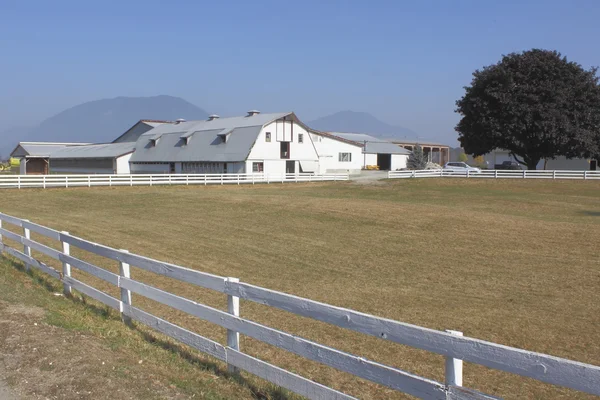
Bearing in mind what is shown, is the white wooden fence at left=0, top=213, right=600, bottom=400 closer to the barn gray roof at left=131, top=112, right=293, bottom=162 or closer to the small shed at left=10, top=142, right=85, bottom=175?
the barn gray roof at left=131, top=112, right=293, bottom=162

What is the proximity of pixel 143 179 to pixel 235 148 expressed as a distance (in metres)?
14.1

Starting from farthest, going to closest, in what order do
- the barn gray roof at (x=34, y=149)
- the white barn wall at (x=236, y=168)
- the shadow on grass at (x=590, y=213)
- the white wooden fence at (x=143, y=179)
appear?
the barn gray roof at (x=34, y=149), the white barn wall at (x=236, y=168), the white wooden fence at (x=143, y=179), the shadow on grass at (x=590, y=213)

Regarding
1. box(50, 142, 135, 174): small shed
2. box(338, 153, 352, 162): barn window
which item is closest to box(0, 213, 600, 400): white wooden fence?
box(50, 142, 135, 174): small shed

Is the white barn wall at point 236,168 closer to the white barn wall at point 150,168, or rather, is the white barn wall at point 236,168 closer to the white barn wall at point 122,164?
the white barn wall at point 150,168

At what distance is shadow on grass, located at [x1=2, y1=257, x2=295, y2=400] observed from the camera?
553cm

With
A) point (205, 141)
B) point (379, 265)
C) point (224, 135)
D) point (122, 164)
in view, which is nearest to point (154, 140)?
point (122, 164)

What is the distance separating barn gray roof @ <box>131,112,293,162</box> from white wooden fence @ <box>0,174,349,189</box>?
5913mm

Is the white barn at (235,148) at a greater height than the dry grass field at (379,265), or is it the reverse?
the white barn at (235,148)

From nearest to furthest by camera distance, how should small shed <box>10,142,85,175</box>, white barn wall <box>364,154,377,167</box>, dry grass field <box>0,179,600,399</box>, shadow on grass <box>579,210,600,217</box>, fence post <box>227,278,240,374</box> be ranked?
fence post <box>227,278,240,374</box>
dry grass field <box>0,179,600,399</box>
shadow on grass <box>579,210,600,217</box>
white barn wall <box>364,154,377,167</box>
small shed <box>10,142,85,175</box>

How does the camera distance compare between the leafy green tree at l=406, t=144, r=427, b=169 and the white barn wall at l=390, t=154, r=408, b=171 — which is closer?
the leafy green tree at l=406, t=144, r=427, b=169

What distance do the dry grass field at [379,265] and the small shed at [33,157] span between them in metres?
53.7

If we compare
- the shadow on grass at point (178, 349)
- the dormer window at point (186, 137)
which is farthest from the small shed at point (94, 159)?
the shadow on grass at point (178, 349)

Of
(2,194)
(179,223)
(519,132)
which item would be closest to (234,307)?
(179,223)

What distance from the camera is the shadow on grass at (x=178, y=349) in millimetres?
5527
